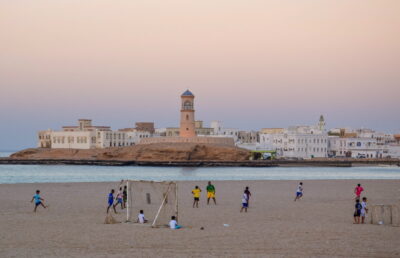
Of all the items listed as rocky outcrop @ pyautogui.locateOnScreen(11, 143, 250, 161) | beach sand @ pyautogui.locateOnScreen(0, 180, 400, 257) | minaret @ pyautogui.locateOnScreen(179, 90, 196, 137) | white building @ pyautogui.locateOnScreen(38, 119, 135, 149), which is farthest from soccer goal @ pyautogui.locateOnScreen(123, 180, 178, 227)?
white building @ pyautogui.locateOnScreen(38, 119, 135, 149)

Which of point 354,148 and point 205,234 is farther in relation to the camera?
point 354,148

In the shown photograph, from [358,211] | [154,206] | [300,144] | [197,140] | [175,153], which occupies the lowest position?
[154,206]

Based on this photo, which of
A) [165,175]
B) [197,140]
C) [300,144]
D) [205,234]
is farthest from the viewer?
[300,144]

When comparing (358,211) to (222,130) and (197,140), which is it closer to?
(197,140)

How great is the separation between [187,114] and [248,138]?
5296 centimetres

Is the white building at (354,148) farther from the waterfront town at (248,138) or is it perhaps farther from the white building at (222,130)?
the white building at (222,130)

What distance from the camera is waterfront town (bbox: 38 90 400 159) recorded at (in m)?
130

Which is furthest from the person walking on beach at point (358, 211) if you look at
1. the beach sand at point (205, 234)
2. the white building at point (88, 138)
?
the white building at point (88, 138)

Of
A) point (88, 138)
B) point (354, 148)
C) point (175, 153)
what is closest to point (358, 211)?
point (175, 153)

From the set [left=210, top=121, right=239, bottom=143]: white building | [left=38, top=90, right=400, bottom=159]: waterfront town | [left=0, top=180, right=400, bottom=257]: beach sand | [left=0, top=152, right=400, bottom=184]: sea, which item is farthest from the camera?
[left=210, top=121, right=239, bottom=143]: white building

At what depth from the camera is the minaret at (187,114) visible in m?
124

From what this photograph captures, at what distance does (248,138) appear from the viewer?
175 meters

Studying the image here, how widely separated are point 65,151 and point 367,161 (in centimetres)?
6673

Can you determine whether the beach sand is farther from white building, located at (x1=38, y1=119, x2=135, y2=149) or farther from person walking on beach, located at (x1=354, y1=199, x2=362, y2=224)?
white building, located at (x1=38, y1=119, x2=135, y2=149)
